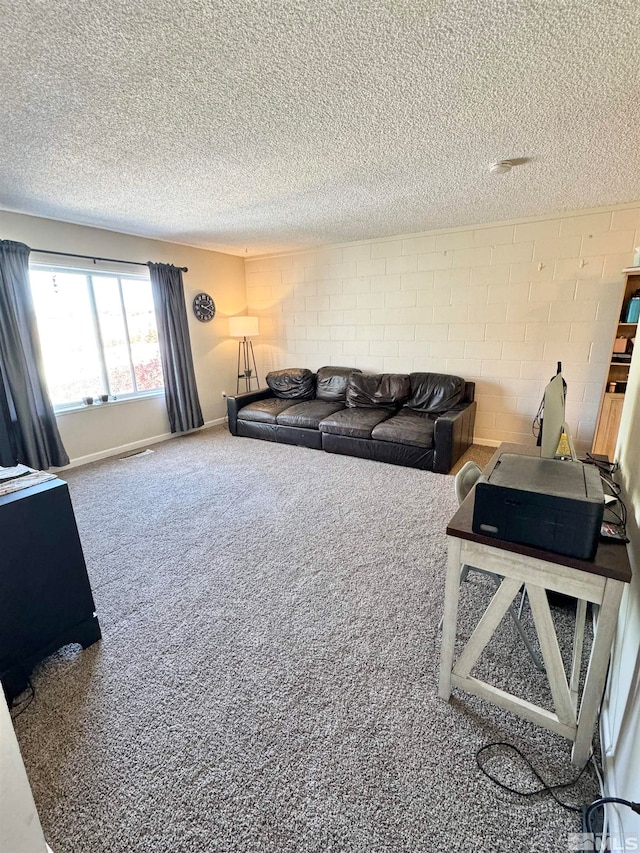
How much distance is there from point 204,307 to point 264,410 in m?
1.79

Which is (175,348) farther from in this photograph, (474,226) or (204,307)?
(474,226)

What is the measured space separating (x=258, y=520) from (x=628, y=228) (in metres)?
4.24

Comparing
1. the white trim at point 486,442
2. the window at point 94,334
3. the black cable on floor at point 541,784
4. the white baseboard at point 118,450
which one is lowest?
the black cable on floor at point 541,784

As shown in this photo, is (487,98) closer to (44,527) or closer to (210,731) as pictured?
(44,527)

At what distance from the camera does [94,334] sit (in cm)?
420

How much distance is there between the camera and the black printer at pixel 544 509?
3.67 ft

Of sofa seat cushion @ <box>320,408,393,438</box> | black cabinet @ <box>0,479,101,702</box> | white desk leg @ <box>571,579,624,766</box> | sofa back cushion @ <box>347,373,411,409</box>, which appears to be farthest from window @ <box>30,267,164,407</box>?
white desk leg @ <box>571,579,624,766</box>

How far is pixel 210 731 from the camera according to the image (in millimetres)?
1396

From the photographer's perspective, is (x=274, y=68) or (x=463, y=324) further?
(x=463, y=324)

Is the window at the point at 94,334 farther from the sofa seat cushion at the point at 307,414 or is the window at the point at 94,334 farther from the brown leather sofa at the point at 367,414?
the sofa seat cushion at the point at 307,414

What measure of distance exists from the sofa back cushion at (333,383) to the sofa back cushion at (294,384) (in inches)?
5.2

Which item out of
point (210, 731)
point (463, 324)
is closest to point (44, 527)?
point (210, 731)

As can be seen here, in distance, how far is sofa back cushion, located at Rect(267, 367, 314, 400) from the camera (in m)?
5.33

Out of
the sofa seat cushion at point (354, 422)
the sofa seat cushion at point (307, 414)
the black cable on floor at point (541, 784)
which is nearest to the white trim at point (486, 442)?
the sofa seat cushion at point (354, 422)
